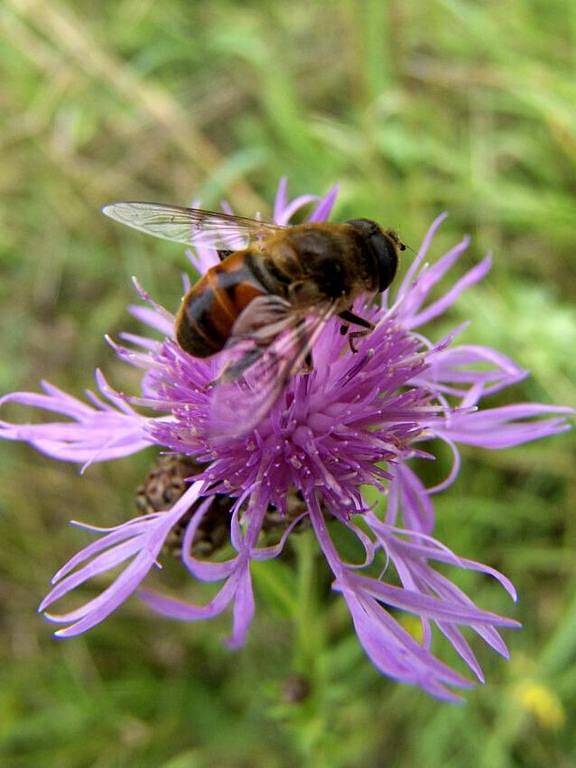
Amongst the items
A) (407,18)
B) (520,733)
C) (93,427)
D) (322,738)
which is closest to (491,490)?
(520,733)

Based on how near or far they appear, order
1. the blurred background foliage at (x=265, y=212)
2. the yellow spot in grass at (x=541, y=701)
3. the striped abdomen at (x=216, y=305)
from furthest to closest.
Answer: the blurred background foliage at (x=265, y=212), the yellow spot in grass at (x=541, y=701), the striped abdomen at (x=216, y=305)

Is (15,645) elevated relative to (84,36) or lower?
lower

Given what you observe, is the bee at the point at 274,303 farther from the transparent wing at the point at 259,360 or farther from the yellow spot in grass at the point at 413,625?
the yellow spot in grass at the point at 413,625

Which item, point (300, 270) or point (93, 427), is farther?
point (93, 427)

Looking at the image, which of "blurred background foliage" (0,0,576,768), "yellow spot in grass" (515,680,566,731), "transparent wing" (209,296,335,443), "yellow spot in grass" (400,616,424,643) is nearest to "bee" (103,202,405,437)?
"transparent wing" (209,296,335,443)

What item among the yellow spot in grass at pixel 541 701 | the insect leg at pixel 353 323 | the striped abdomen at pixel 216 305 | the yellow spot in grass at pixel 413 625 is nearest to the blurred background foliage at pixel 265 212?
the yellow spot in grass at pixel 541 701

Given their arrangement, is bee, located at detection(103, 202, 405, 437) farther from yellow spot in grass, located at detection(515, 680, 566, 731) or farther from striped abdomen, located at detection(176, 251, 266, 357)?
yellow spot in grass, located at detection(515, 680, 566, 731)

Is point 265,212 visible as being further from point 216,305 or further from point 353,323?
point 216,305

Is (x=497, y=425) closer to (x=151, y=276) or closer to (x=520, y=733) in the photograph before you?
(x=520, y=733)
